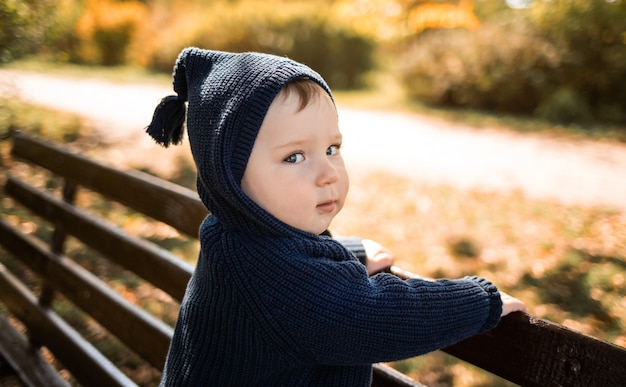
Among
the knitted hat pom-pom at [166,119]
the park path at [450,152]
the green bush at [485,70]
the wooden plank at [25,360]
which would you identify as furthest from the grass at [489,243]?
the green bush at [485,70]

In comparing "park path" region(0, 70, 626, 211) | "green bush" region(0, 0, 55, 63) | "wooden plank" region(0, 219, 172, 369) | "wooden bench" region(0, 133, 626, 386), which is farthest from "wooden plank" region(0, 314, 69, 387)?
"park path" region(0, 70, 626, 211)

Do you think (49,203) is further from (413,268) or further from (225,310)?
(413,268)

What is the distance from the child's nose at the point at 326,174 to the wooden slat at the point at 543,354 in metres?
0.51

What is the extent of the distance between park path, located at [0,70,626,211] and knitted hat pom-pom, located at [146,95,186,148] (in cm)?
437

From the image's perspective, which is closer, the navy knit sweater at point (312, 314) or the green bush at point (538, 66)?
the navy knit sweater at point (312, 314)

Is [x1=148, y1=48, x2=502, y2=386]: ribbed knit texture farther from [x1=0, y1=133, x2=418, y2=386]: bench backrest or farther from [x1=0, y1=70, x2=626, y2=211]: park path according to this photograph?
[x1=0, y1=70, x2=626, y2=211]: park path

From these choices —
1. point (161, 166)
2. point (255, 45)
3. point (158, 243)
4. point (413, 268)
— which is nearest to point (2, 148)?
point (161, 166)

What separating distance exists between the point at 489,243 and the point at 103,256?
3.41 meters

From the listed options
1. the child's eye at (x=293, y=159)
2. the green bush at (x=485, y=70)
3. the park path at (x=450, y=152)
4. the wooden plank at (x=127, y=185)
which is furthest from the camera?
the green bush at (x=485, y=70)

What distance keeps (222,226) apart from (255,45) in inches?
561

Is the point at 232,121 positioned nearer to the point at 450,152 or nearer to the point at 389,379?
the point at 389,379

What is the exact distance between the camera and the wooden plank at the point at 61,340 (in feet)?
8.01

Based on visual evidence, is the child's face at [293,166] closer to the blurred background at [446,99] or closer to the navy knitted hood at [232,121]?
the navy knitted hood at [232,121]

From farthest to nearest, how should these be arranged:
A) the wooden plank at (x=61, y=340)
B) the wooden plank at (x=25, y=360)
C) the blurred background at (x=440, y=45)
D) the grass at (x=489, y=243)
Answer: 1. the blurred background at (x=440, y=45)
2. the grass at (x=489, y=243)
3. the wooden plank at (x=25, y=360)
4. the wooden plank at (x=61, y=340)
